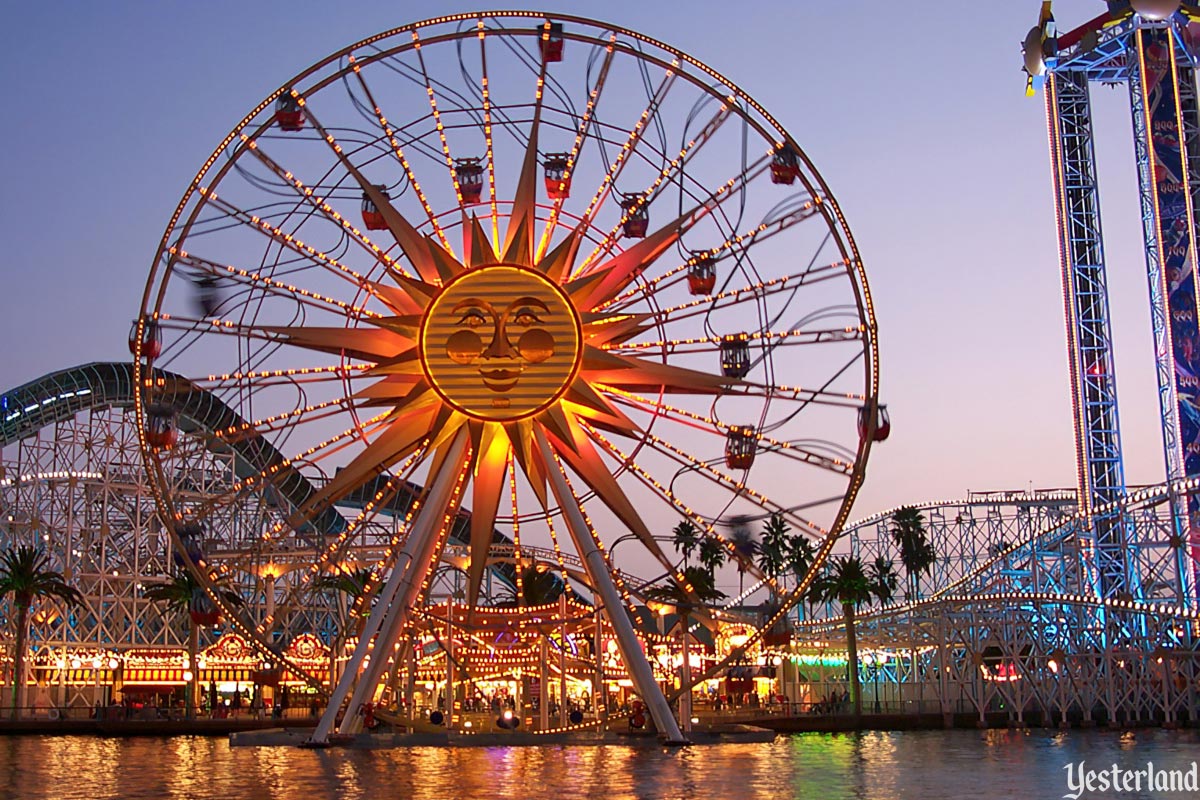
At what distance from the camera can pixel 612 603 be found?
3475 centimetres

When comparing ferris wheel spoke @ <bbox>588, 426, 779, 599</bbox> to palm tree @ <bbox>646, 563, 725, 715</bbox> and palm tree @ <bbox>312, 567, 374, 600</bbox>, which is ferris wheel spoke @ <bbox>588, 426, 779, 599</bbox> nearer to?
palm tree @ <bbox>646, 563, 725, 715</bbox>

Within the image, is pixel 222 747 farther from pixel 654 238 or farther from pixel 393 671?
pixel 654 238

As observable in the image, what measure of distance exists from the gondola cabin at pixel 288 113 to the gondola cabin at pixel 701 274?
9.71 meters

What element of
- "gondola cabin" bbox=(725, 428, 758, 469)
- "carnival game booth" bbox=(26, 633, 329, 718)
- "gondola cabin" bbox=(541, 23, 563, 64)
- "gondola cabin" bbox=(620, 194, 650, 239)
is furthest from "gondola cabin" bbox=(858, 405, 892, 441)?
"carnival game booth" bbox=(26, 633, 329, 718)

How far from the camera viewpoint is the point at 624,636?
1369 inches

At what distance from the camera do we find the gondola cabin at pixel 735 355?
35.7 metres

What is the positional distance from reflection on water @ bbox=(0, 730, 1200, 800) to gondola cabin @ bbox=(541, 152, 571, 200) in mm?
13066

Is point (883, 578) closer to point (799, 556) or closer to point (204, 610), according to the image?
point (799, 556)

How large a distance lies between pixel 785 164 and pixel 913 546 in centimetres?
6269

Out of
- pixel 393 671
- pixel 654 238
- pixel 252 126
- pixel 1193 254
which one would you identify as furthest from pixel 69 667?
pixel 1193 254

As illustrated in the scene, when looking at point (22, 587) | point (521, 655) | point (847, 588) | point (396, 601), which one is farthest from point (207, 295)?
point (847, 588)

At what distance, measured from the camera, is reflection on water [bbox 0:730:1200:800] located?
978 inches

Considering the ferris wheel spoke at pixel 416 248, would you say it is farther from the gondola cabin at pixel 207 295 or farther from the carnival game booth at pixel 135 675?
the carnival game booth at pixel 135 675

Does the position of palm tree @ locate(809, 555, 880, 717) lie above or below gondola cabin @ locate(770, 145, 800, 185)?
below
